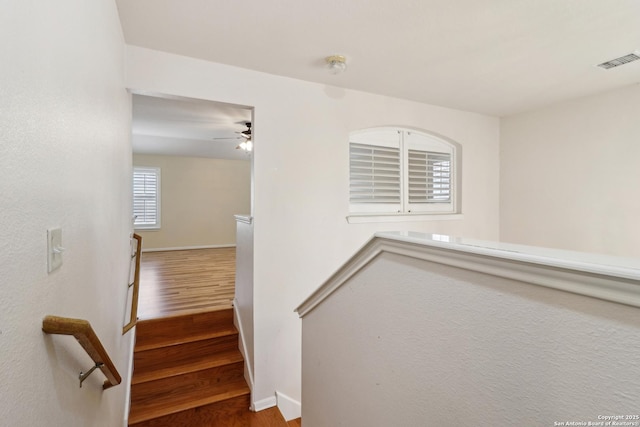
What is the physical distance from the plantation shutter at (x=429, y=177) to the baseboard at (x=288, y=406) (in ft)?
7.85

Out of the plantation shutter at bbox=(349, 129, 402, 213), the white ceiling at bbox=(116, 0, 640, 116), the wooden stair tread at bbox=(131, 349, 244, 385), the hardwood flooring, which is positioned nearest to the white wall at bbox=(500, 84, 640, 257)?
the white ceiling at bbox=(116, 0, 640, 116)

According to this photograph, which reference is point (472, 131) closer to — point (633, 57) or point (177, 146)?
point (633, 57)

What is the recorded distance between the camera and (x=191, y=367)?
2.59 metres

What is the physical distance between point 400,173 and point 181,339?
290 cm

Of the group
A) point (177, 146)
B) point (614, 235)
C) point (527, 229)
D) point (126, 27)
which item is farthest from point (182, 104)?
point (614, 235)

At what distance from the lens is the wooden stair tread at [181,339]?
262cm

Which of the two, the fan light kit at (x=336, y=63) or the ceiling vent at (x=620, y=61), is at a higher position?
the ceiling vent at (x=620, y=61)

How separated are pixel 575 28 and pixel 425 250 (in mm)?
2185

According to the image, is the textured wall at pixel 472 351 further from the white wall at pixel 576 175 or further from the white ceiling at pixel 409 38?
the white wall at pixel 576 175

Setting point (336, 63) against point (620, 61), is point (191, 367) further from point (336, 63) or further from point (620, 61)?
point (620, 61)

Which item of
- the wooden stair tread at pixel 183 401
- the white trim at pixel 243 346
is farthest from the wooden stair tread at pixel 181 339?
the wooden stair tread at pixel 183 401

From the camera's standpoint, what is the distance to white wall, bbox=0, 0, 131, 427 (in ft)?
1.81

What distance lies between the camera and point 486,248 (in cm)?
69

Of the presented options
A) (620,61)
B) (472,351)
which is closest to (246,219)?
(472,351)
